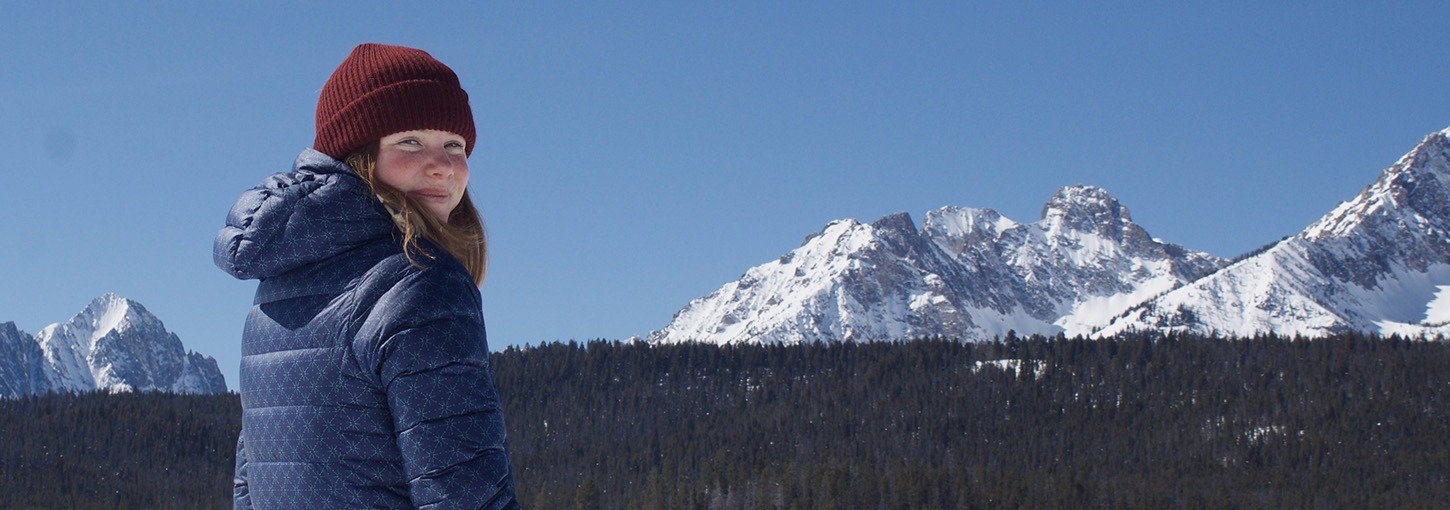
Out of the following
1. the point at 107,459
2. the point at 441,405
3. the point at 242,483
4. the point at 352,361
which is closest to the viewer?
the point at 441,405

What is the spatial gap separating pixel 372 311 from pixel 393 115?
0.87 meters

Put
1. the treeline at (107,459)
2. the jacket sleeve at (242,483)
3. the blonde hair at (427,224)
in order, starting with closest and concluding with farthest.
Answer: the blonde hair at (427,224) → the jacket sleeve at (242,483) → the treeline at (107,459)

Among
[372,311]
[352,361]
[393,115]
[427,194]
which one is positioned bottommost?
[352,361]

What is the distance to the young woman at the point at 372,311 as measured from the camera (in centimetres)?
455

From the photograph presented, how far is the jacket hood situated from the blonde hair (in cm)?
7

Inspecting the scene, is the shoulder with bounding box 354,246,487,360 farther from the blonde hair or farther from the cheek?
the cheek

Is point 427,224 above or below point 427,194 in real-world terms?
below

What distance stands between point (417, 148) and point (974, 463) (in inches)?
6930

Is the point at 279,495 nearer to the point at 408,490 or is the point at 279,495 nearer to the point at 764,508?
the point at 408,490

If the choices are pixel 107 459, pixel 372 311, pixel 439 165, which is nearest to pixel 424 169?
pixel 439 165

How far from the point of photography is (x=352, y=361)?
4734 mm

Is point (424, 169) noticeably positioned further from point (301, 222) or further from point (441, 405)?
point (441, 405)

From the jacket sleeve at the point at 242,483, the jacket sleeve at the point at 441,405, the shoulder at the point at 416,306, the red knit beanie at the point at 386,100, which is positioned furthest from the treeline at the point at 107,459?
the jacket sleeve at the point at 441,405

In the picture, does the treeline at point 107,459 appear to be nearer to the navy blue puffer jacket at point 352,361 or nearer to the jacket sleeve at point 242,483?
the jacket sleeve at point 242,483
